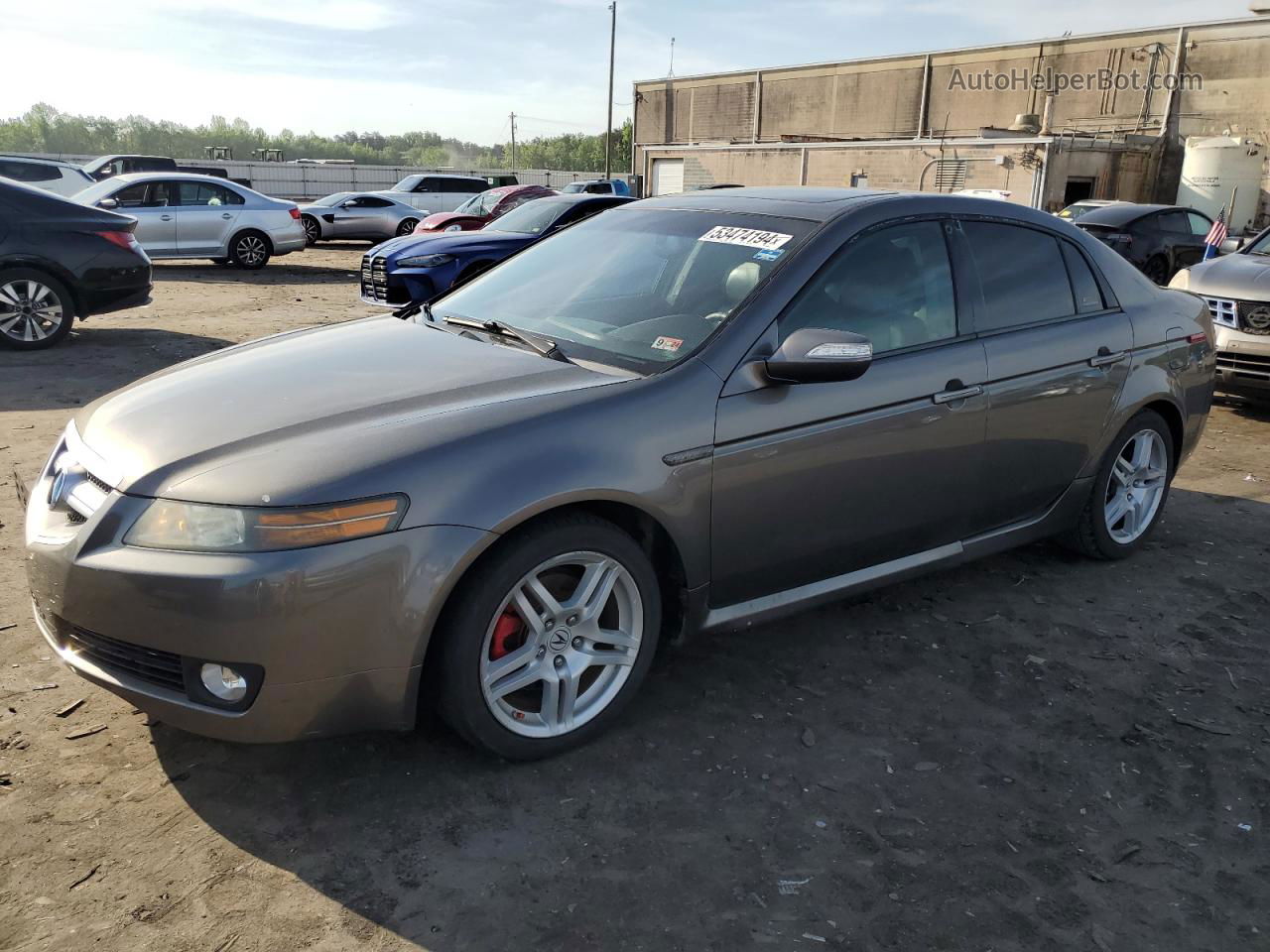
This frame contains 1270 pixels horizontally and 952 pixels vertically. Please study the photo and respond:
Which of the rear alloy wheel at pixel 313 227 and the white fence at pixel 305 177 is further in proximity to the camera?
Result: the white fence at pixel 305 177

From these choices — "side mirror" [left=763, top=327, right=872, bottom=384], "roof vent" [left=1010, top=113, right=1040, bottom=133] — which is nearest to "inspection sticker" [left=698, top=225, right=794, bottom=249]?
"side mirror" [left=763, top=327, right=872, bottom=384]

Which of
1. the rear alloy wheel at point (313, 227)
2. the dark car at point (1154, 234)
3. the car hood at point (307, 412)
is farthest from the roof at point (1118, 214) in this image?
the rear alloy wheel at point (313, 227)

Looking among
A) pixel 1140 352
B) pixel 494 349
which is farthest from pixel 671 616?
pixel 1140 352

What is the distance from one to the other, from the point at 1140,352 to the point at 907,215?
57.0 inches

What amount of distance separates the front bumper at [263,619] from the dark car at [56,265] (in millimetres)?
7649

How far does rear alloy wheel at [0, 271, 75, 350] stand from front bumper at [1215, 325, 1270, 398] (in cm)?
979

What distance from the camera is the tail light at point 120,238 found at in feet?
30.8

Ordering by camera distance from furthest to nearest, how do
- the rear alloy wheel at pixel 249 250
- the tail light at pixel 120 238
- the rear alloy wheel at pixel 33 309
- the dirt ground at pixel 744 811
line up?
the rear alloy wheel at pixel 249 250 < the tail light at pixel 120 238 < the rear alloy wheel at pixel 33 309 < the dirt ground at pixel 744 811

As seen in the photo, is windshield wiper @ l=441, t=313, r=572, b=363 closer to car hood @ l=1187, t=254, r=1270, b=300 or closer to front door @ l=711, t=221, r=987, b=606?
front door @ l=711, t=221, r=987, b=606

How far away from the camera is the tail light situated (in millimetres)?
9398

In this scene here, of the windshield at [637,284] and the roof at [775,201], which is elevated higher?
the roof at [775,201]

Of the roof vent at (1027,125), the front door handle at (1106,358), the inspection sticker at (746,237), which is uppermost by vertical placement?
the roof vent at (1027,125)

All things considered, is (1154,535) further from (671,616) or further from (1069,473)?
(671,616)

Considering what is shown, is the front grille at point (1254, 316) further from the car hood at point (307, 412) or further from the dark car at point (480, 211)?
the dark car at point (480, 211)
